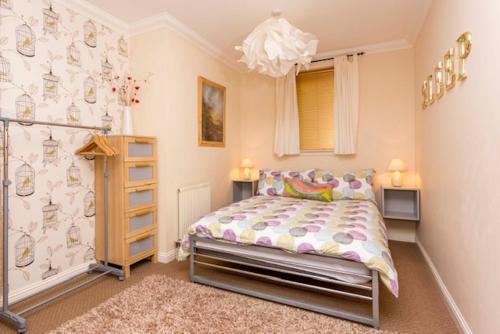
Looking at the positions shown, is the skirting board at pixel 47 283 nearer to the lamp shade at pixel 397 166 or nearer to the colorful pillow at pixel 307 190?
the colorful pillow at pixel 307 190

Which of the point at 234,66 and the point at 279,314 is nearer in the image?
the point at 279,314

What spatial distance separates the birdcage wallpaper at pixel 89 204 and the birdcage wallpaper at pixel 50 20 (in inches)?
58.5

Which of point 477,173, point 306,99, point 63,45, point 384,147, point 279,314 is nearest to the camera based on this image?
point 477,173

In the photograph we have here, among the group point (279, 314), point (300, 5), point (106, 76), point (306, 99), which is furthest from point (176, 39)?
point (279, 314)

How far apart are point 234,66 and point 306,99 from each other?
1.23m

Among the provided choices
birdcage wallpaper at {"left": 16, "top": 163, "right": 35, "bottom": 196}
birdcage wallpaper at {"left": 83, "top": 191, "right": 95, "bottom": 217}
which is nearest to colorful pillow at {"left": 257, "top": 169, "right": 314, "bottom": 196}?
birdcage wallpaper at {"left": 83, "top": 191, "right": 95, "bottom": 217}

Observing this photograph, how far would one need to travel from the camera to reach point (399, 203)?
3.46 metres

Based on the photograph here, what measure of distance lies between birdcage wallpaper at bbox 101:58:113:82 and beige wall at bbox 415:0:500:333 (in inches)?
121

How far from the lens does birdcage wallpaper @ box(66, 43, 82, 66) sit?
7.96ft

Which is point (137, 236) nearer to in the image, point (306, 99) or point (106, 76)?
point (106, 76)

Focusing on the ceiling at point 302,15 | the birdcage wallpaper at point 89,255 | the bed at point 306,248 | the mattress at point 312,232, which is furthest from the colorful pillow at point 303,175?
the birdcage wallpaper at point 89,255

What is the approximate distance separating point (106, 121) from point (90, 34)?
2.78 ft

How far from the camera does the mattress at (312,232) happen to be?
1.78 meters

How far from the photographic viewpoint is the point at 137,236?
2.64 metres
